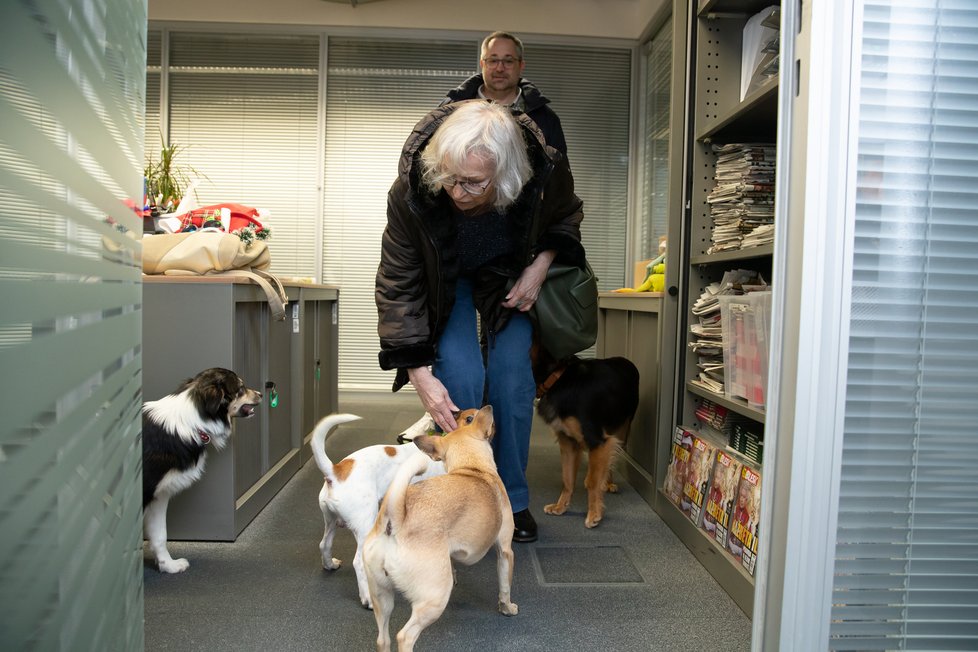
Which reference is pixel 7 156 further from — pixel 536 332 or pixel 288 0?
pixel 288 0

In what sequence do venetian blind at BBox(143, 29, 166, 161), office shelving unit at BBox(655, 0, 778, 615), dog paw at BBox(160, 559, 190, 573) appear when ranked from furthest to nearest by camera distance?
venetian blind at BBox(143, 29, 166, 161) < office shelving unit at BBox(655, 0, 778, 615) < dog paw at BBox(160, 559, 190, 573)

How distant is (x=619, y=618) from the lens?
1669mm

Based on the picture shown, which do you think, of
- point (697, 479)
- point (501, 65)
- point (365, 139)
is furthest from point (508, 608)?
point (365, 139)

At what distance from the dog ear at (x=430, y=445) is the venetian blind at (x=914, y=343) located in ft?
3.02

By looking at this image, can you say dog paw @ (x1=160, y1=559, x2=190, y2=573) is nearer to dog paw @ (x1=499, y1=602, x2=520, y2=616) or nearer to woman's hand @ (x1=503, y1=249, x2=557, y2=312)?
dog paw @ (x1=499, y1=602, x2=520, y2=616)

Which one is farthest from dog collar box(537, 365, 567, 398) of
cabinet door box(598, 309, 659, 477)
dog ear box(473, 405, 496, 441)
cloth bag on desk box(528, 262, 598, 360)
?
dog ear box(473, 405, 496, 441)

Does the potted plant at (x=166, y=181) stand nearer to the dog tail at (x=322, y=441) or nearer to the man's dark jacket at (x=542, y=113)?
the dog tail at (x=322, y=441)

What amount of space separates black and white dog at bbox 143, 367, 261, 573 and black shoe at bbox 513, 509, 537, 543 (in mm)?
979

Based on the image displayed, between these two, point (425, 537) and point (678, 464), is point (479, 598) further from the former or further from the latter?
point (678, 464)

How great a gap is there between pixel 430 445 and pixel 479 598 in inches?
18.9

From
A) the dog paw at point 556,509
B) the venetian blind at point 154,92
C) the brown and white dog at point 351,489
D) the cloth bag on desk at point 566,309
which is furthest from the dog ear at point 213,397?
the venetian blind at point 154,92

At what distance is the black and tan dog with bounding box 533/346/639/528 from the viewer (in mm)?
2467

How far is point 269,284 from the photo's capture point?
2.35 m

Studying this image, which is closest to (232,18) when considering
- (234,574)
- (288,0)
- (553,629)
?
(288,0)
